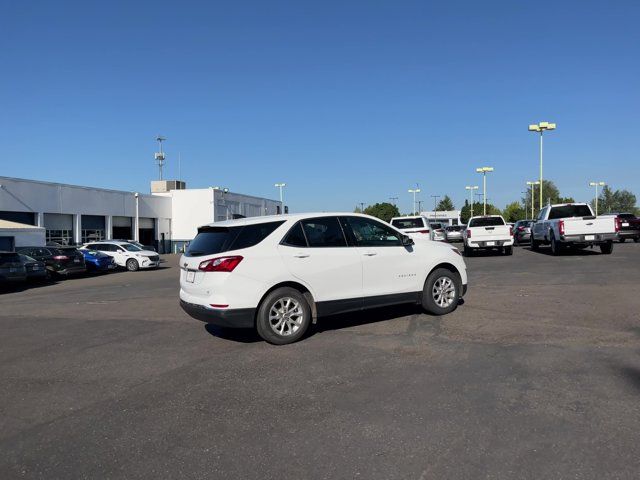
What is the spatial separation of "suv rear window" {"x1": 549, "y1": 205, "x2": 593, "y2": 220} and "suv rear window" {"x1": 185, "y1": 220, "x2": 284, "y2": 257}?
18.0 m

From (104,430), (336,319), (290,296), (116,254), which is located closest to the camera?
(104,430)

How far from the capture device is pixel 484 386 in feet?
16.5

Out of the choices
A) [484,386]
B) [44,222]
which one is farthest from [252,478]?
[44,222]

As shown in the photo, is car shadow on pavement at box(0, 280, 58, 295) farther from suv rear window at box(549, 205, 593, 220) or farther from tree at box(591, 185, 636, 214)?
tree at box(591, 185, 636, 214)

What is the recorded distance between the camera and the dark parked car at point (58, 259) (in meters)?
23.3

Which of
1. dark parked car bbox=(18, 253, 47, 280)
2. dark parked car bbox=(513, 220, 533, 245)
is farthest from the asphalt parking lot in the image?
dark parked car bbox=(513, 220, 533, 245)

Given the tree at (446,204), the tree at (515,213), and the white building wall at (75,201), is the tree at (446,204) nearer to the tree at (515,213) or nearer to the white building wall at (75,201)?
the tree at (515,213)

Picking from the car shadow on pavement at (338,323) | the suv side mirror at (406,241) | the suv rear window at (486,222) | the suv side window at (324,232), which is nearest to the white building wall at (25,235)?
the suv rear window at (486,222)

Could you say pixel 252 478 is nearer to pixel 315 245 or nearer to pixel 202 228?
pixel 315 245

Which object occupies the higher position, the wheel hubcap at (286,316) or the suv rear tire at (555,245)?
the suv rear tire at (555,245)

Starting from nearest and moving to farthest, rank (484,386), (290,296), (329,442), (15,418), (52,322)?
1. (329,442)
2. (15,418)
3. (484,386)
4. (290,296)
5. (52,322)

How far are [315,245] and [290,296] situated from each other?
2.75ft

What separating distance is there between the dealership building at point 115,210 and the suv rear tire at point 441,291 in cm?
2294

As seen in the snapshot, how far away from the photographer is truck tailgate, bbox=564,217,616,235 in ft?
63.8
